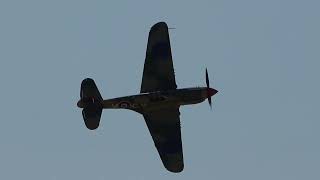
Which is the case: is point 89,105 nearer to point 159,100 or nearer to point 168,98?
point 159,100

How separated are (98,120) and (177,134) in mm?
6590

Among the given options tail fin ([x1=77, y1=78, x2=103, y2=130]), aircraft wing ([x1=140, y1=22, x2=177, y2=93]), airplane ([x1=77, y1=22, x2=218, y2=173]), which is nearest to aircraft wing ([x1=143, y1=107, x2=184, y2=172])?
airplane ([x1=77, y1=22, x2=218, y2=173])

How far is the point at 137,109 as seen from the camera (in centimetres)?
6631

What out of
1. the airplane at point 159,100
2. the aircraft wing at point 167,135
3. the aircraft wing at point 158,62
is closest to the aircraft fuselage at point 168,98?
the airplane at point 159,100

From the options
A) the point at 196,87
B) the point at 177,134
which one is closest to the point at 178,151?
the point at 177,134

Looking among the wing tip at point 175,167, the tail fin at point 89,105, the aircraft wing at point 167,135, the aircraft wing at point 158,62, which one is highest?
the aircraft wing at point 158,62

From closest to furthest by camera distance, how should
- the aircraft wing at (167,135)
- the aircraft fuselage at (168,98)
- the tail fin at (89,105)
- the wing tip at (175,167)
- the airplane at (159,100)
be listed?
the aircraft fuselage at (168,98) → the airplane at (159,100) → the tail fin at (89,105) → the wing tip at (175,167) → the aircraft wing at (167,135)

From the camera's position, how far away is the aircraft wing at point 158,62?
66.2 metres

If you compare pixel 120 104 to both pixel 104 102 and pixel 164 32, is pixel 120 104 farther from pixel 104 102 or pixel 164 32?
pixel 164 32

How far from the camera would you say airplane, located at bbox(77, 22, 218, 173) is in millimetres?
65000

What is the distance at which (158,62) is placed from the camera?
6650 centimetres

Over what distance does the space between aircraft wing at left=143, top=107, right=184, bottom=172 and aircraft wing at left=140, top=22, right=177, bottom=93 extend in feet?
7.12

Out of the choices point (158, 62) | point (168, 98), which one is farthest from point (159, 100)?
point (158, 62)

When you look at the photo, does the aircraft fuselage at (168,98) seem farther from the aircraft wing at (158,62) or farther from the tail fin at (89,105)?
the tail fin at (89,105)
